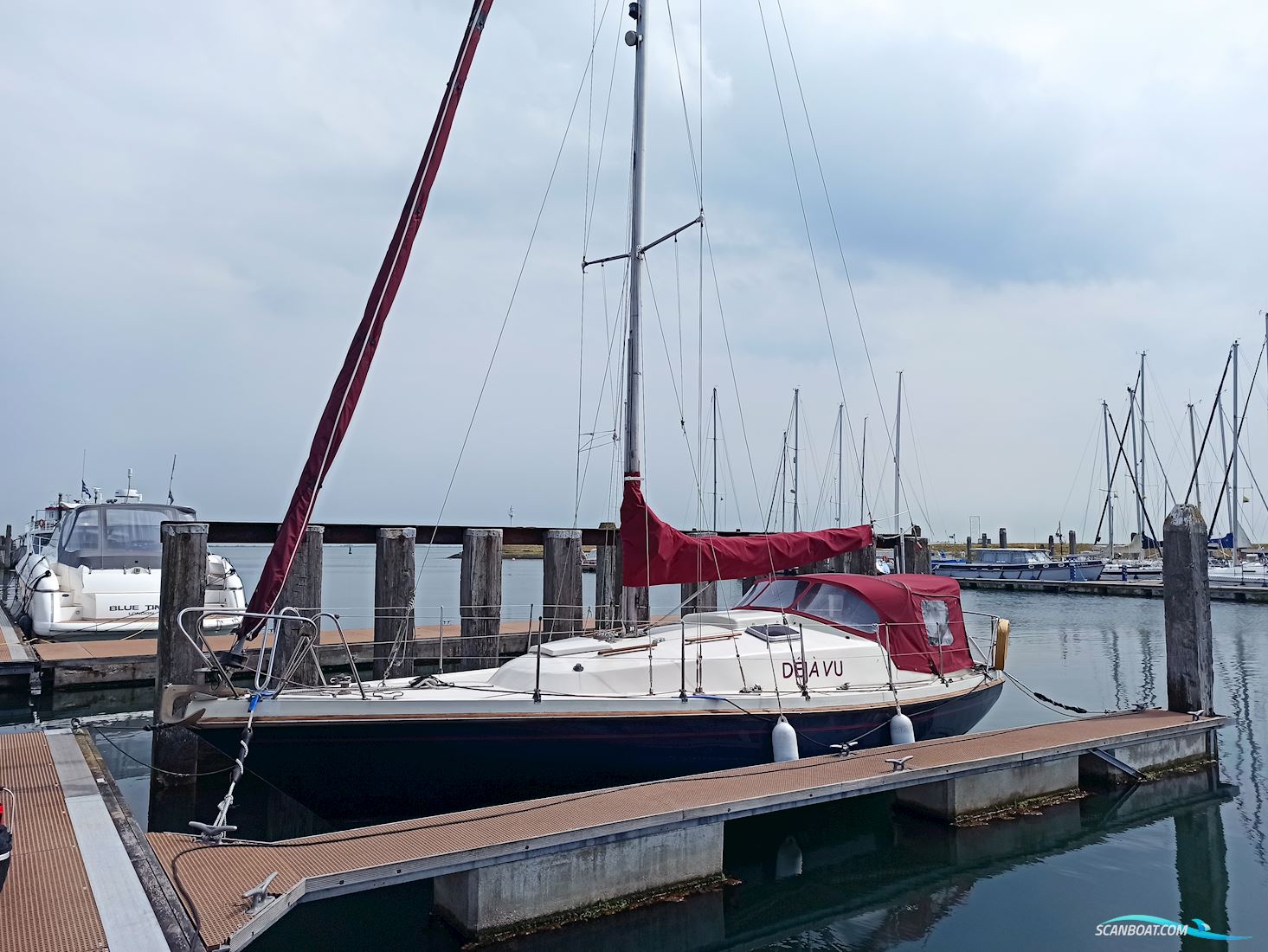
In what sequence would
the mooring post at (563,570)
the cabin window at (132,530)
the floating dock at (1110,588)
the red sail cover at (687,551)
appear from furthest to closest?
the floating dock at (1110,588)
the cabin window at (132,530)
the mooring post at (563,570)
the red sail cover at (687,551)

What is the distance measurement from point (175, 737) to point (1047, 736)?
9266 mm

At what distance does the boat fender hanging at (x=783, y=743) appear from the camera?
27.0 feet

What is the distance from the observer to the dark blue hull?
7027mm

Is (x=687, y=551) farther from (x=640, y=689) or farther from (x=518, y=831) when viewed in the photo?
(x=518, y=831)

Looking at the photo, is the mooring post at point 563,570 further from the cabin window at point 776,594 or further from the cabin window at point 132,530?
the cabin window at point 132,530

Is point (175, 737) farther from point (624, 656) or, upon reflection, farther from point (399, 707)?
point (624, 656)

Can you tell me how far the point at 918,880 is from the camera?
24.3 feet

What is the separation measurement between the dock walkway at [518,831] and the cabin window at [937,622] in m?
1.74

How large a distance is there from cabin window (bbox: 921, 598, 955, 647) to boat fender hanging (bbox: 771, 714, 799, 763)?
2963 mm

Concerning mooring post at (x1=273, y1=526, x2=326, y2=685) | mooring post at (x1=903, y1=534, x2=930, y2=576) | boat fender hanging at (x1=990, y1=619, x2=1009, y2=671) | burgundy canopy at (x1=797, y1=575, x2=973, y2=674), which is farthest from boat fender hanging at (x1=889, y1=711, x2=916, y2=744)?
mooring post at (x1=273, y1=526, x2=326, y2=685)

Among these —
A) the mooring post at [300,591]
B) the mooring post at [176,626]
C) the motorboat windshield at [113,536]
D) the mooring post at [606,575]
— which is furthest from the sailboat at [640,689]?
the motorboat windshield at [113,536]

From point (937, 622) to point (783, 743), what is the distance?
339 cm

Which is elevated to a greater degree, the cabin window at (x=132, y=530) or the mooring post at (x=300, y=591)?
the cabin window at (x=132, y=530)

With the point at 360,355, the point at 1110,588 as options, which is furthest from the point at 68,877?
the point at 1110,588
